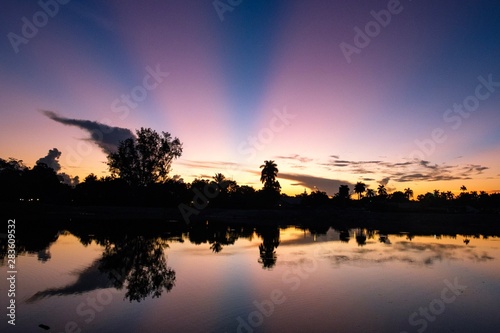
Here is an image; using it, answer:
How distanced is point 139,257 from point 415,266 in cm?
1806

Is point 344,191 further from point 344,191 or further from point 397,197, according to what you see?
point 397,197

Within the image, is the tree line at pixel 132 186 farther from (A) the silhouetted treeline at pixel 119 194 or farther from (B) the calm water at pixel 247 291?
(B) the calm water at pixel 247 291

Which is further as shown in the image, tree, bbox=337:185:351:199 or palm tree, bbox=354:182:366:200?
palm tree, bbox=354:182:366:200

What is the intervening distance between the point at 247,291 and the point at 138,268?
709 cm

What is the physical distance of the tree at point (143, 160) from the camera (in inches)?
2992

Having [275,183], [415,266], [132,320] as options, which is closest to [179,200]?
[275,183]

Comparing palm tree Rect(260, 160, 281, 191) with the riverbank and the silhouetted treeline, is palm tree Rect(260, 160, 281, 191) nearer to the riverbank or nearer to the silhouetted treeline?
the silhouetted treeline

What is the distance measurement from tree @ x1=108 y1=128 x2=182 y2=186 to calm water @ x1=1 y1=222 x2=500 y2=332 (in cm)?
5301

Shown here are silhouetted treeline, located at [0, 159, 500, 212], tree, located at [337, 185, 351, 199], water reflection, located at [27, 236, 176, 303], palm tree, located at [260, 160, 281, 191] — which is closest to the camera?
water reflection, located at [27, 236, 176, 303]

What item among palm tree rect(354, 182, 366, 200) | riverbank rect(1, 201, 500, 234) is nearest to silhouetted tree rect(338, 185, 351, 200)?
palm tree rect(354, 182, 366, 200)

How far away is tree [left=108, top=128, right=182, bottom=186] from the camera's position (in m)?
76.0

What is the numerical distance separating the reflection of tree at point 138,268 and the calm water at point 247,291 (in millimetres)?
53

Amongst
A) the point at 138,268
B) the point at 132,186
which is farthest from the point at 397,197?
the point at 138,268

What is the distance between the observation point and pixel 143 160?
3046 inches
